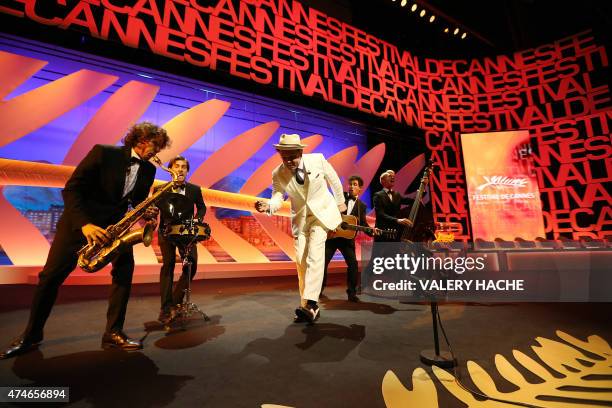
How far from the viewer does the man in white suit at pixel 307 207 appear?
2.95 metres

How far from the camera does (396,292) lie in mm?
5137

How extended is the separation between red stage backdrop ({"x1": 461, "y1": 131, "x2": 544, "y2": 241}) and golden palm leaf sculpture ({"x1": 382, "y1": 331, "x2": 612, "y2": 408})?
7717 millimetres

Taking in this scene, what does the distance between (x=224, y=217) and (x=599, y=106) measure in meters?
10.8

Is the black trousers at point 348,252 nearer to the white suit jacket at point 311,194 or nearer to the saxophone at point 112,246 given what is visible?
the white suit jacket at point 311,194

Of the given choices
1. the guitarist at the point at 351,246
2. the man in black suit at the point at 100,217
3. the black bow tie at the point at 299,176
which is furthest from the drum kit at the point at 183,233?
the guitarist at the point at 351,246

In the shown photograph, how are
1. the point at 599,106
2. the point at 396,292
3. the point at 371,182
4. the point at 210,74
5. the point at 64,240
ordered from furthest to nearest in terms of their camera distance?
1. the point at 371,182
2. the point at 599,106
3. the point at 210,74
4. the point at 396,292
5. the point at 64,240

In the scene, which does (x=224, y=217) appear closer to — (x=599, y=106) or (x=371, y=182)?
(x=371, y=182)

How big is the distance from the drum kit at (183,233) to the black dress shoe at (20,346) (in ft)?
3.07

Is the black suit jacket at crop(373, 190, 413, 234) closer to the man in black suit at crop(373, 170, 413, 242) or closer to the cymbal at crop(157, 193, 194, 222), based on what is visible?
the man in black suit at crop(373, 170, 413, 242)

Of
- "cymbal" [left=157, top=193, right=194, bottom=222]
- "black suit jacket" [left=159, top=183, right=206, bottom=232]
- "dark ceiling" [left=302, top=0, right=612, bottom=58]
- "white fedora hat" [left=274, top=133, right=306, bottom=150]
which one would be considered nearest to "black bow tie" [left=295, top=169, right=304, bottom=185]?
"white fedora hat" [left=274, top=133, right=306, bottom=150]

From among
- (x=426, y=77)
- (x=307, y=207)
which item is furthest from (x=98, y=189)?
(x=426, y=77)

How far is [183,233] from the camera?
9.49ft

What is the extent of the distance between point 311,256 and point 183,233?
49.7 inches

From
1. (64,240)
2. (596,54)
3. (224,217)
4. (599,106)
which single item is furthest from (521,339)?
(596,54)
